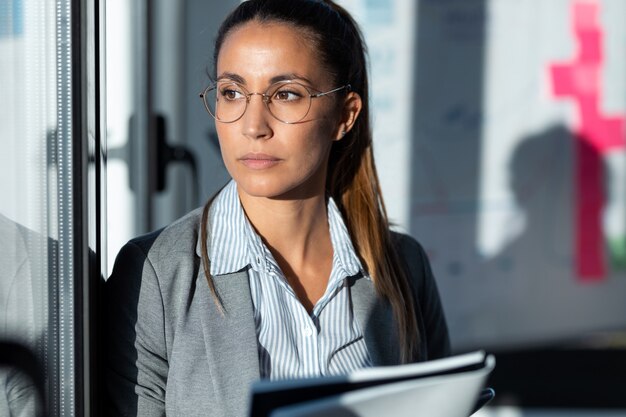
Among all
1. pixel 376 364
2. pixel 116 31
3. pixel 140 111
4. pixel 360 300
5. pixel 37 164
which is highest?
pixel 116 31

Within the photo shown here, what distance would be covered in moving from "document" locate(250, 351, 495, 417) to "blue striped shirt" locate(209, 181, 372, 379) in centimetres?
37

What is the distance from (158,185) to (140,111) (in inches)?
9.4

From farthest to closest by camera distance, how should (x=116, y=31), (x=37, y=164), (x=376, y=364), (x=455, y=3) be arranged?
(x=455, y=3), (x=116, y=31), (x=376, y=364), (x=37, y=164)

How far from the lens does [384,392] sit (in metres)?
0.98

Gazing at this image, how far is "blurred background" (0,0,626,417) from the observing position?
2.56 metres

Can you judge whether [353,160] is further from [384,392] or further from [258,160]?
[384,392]

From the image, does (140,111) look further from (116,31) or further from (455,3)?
(455,3)

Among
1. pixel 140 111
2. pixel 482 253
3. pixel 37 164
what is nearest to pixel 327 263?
pixel 37 164

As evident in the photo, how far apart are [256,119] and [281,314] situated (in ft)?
1.05

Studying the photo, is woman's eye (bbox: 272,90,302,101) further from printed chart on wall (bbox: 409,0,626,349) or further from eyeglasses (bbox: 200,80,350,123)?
printed chart on wall (bbox: 409,0,626,349)

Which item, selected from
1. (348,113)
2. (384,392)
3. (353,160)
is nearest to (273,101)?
(348,113)

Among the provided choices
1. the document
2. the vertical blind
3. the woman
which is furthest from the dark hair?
the document

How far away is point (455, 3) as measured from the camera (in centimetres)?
280

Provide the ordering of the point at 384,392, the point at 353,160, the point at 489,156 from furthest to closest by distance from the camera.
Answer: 1. the point at 489,156
2. the point at 353,160
3. the point at 384,392
